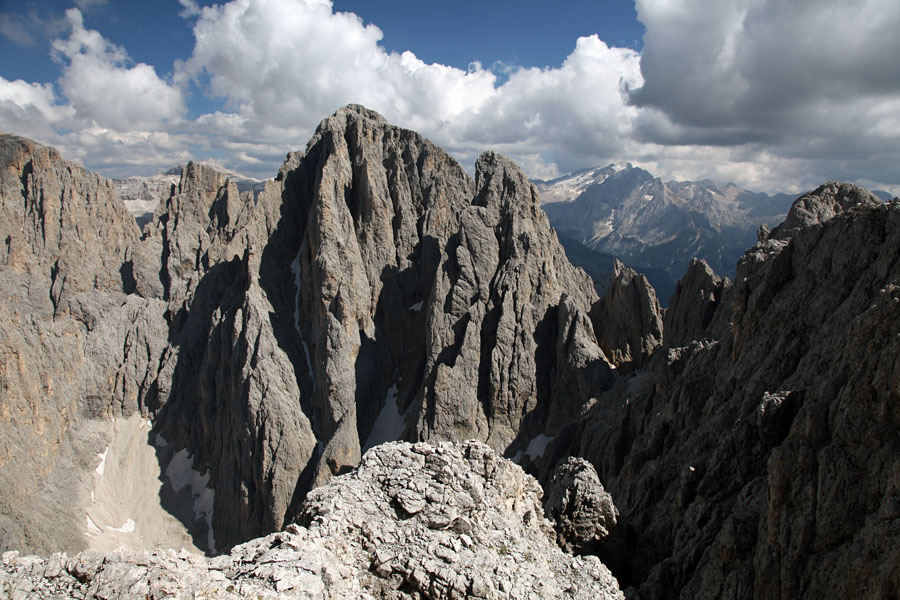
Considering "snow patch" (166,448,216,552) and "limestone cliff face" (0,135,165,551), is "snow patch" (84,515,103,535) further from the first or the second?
"snow patch" (166,448,216,552)

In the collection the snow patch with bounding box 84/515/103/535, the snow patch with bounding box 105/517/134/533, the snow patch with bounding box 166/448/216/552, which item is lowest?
the snow patch with bounding box 105/517/134/533

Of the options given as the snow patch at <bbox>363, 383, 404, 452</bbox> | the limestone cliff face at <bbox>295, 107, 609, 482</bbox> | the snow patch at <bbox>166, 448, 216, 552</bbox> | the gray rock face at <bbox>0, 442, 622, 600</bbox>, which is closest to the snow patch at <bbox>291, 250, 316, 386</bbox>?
the limestone cliff face at <bbox>295, 107, 609, 482</bbox>

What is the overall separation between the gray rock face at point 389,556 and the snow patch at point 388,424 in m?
44.8

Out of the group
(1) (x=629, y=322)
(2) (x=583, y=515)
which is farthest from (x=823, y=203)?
(2) (x=583, y=515)

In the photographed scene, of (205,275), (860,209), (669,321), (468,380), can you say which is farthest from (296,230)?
(860,209)

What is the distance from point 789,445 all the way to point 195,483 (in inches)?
2771

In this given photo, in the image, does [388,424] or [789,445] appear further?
[388,424]

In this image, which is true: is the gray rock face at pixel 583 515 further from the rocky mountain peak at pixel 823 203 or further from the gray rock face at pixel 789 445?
the rocky mountain peak at pixel 823 203

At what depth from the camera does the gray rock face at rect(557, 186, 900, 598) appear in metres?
11.6

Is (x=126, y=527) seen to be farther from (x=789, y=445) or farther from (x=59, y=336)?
(x=789, y=445)

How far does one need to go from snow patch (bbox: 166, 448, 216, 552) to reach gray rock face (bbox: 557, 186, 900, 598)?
2109 inches

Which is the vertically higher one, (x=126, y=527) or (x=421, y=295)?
(x=421, y=295)

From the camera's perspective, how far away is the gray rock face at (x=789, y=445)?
11602 mm

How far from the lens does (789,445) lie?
13.3 metres
